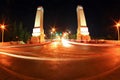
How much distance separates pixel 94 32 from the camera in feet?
316

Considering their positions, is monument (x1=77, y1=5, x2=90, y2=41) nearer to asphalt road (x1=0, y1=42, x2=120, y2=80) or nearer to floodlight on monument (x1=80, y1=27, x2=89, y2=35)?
floodlight on monument (x1=80, y1=27, x2=89, y2=35)

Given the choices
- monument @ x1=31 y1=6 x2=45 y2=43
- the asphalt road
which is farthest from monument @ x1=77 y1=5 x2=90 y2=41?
the asphalt road

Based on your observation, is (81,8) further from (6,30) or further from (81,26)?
(6,30)

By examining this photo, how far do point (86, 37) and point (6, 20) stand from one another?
106ft

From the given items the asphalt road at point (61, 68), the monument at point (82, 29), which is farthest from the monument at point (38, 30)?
the asphalt road at point (61, 68)

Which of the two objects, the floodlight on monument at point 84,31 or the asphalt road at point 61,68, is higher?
the floodlight on monument at point 84,31

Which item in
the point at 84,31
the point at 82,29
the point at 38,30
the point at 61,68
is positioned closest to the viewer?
the point at 61,68

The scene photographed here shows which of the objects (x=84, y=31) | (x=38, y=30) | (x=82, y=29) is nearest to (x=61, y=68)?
(x=38, y=30)

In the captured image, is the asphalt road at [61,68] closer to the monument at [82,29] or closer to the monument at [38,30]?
the monument at [38,30]

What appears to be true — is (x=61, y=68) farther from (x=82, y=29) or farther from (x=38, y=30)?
(x=82, y=29)

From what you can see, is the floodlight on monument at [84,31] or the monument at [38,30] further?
the floodlight on monument at [84,31]

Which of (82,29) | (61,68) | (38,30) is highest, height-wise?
(82,29)

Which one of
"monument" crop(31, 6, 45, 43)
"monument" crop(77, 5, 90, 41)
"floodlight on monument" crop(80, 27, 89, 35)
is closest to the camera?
"monument" crop(31, 6, 45, 43)

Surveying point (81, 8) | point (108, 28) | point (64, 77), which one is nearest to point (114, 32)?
point (108, 28)
